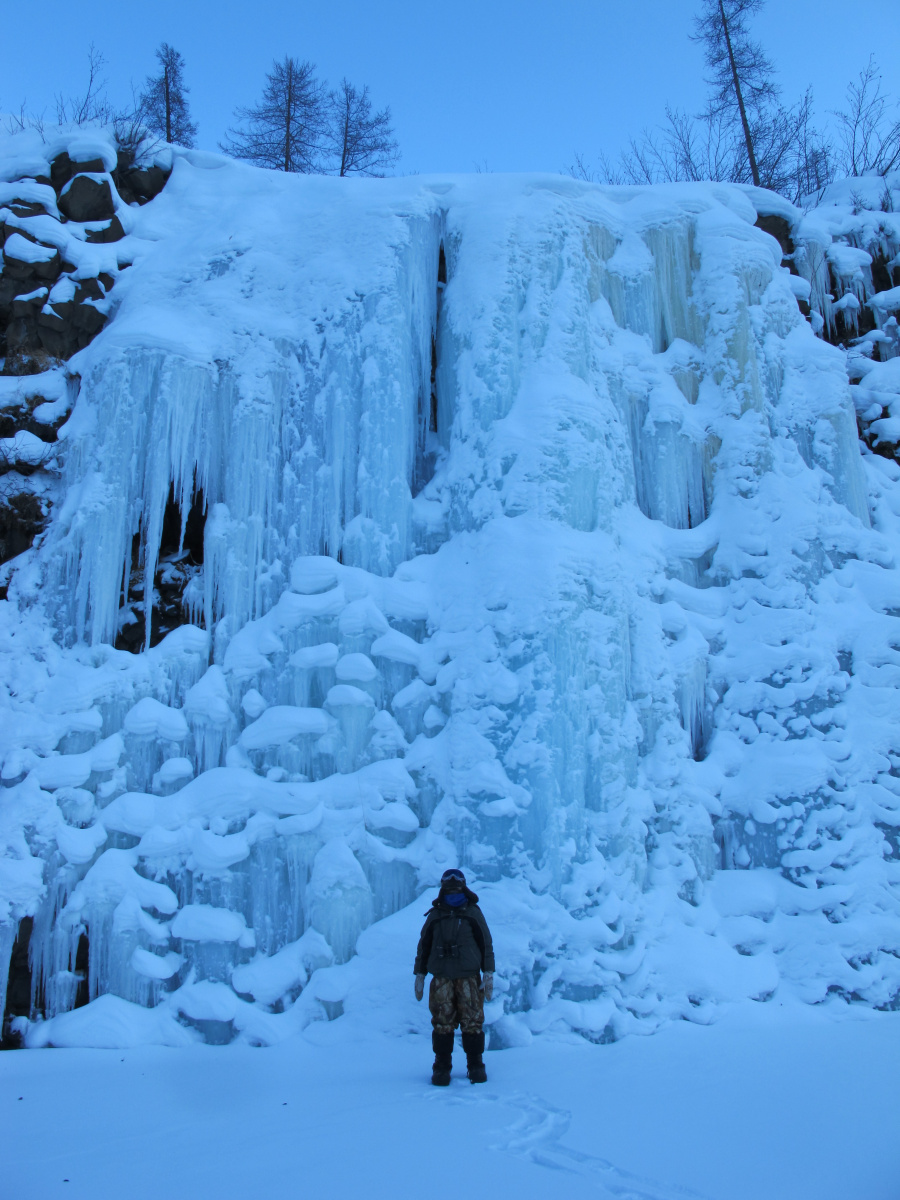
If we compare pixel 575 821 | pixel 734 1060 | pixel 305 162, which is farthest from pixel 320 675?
pixel 305 162

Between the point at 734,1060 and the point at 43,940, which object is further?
the point at 43,940

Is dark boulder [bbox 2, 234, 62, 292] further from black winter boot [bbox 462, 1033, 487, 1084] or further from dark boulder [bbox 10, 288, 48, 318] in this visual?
black winter boot [bbox 462, 1033, 487, 1084]

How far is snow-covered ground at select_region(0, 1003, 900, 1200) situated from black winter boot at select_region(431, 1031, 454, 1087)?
0.22 ft

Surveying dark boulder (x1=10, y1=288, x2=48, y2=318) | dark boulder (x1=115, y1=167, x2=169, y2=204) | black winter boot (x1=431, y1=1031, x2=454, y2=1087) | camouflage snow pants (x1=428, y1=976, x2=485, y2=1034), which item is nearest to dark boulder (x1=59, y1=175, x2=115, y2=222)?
dark boulder (x1=115, y1=167, x2=169, y2=204)

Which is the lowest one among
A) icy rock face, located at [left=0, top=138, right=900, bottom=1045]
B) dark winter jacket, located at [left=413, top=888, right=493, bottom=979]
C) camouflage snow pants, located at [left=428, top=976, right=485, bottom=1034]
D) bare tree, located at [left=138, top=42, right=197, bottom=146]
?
camouflage snow pants, located at [left=428, top=976, right=485, bottom=1034]

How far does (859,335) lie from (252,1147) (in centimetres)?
838

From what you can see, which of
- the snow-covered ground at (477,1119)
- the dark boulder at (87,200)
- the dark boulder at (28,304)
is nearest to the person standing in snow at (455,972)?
the snow-covered ground at (477,1119)

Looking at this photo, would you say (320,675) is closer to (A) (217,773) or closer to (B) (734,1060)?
(A) (217,773)

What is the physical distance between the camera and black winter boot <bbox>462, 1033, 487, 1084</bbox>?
3525mm

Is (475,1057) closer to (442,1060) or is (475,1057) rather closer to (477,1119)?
(442,1060)

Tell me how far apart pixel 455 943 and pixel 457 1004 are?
28 cm

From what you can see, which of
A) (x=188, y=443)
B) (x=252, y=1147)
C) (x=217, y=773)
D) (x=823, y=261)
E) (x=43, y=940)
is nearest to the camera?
(x=252, y=1147)

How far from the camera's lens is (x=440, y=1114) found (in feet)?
10.1

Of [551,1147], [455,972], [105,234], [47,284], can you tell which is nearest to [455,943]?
[455,972]
